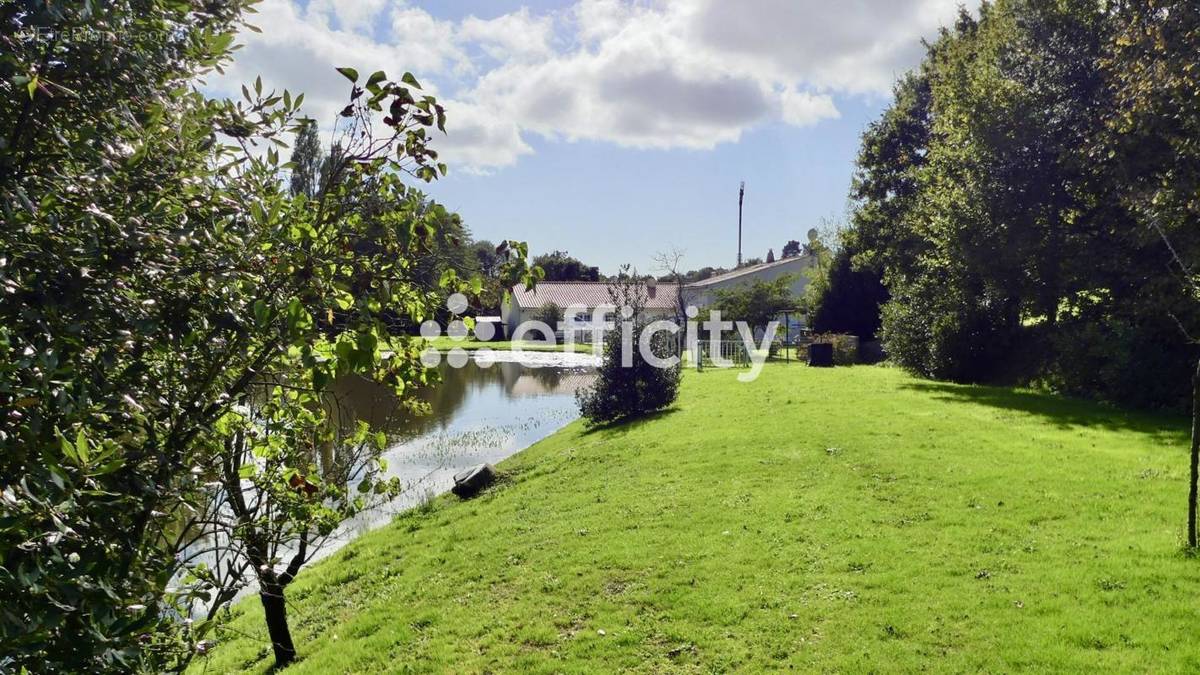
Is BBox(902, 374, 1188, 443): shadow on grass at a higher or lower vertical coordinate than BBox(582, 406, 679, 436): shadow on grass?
higher

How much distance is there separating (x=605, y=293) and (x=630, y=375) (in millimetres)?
45153

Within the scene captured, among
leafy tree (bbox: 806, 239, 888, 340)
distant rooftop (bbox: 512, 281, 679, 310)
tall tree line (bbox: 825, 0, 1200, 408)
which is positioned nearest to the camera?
tall tree line (bbox: 825, 0, 1200, 408)

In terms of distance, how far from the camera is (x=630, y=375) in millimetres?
18391

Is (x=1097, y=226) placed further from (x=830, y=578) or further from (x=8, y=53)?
(x=8, y=53)

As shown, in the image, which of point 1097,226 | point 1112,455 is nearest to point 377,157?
point 1112,455

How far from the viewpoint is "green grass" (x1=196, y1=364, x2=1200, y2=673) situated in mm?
5570

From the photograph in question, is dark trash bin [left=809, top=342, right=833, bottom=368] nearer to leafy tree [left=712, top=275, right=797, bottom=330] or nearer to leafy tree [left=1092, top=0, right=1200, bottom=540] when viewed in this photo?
leafy tree [left=712, top=275, right=797, bottom=330]

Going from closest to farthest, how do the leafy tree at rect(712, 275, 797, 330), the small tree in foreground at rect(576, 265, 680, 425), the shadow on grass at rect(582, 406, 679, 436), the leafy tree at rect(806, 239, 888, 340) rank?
the shadow on grass at rect(582, 406, 679, 436)
the small tree in foreground at rect(576, 265, 680, 425)
the leafy tree at rect(806, 239, 888, 340)
the leafy tree at rect(712, 275, 797, 330)

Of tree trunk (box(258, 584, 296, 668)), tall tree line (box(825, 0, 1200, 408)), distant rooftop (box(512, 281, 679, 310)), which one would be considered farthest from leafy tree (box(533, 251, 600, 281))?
tree trunk (box(258, 584, 296, 668))

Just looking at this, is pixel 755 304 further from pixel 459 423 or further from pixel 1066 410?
pixel 1066 410

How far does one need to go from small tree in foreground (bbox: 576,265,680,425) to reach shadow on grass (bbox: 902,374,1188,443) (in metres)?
6.76

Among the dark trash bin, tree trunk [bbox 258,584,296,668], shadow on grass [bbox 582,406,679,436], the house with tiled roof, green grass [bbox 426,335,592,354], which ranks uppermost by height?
the house with tiled roof

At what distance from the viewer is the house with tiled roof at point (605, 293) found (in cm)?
5459

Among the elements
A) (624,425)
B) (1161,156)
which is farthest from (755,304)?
(1161,156)
